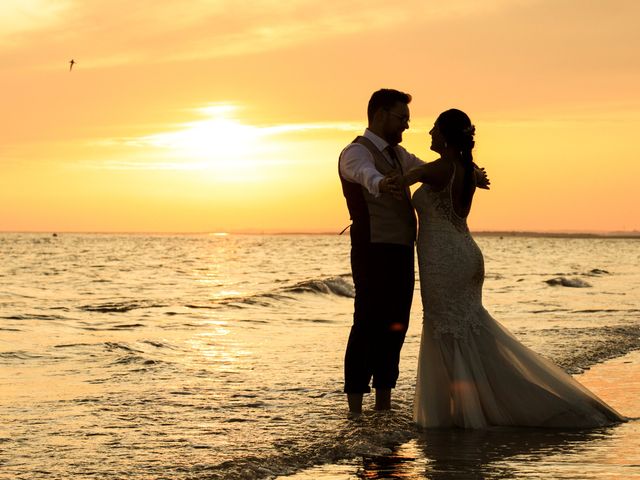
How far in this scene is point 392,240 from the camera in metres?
6.88

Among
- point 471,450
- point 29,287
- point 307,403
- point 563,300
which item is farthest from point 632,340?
point 29,287

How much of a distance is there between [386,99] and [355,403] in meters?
2.34

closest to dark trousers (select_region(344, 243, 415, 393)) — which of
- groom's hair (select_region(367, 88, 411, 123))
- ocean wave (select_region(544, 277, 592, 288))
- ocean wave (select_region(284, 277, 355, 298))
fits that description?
groom's hair (select_region(367, 88, 411, 123))

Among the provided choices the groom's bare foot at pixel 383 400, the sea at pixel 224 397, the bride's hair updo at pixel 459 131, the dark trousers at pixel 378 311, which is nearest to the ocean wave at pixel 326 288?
the sea at pixel 224 397

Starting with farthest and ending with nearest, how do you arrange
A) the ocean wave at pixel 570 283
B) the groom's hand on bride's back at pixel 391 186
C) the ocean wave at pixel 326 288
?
the ocean wave at pixel 570 283 → the ocean wave at pixel 326 288 → the groom's hand on bride's back at pixel 391 186

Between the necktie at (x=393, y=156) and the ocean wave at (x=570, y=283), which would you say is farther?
the ocean wave at (x=570, y=283)

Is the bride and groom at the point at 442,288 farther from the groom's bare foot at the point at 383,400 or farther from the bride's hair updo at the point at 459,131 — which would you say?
the groom's bare foot at the point at 383,400

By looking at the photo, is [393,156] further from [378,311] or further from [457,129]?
[378,311]

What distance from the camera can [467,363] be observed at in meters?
6.70

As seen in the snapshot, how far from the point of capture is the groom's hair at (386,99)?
22.9 feet

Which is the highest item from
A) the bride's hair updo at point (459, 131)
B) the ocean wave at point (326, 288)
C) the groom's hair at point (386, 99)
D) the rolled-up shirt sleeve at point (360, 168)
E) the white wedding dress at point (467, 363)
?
the groom's hair at point (386, 99)

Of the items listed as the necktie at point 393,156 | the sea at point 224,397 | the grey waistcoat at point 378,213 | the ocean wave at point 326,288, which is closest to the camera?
the sea at point 224,397

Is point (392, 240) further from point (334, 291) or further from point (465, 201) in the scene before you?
point (334, 291)

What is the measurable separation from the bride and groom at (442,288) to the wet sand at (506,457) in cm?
22
